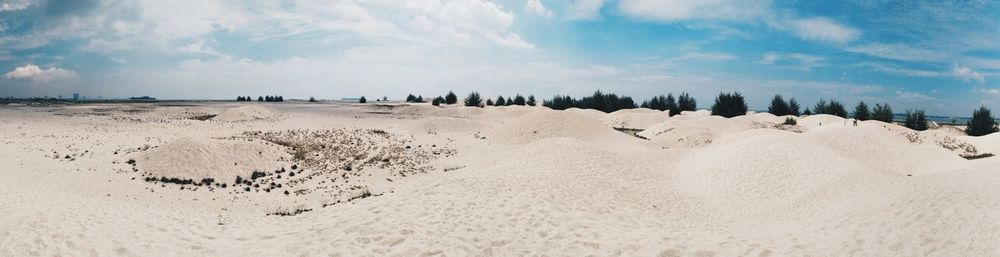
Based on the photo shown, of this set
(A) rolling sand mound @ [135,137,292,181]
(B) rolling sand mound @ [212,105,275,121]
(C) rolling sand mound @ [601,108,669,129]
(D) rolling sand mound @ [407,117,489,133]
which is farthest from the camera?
(C) rolling sand mound @ [601,108,669,129]

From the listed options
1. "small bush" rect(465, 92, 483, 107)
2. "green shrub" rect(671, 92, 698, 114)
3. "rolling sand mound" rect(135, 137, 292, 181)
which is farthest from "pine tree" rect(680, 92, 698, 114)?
"rolling sand mound" rect(135, 137, 292, 181)

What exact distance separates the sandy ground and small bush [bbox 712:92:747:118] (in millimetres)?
26513

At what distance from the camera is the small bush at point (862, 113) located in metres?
45.7

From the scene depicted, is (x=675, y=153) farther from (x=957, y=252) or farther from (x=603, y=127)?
(x=957, y=252)

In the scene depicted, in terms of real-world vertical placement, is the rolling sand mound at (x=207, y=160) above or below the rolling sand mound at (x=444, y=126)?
below

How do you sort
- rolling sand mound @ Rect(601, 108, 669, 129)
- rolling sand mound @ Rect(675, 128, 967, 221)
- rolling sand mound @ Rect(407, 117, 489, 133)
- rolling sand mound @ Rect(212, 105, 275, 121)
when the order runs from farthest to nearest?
rolling sand mound @ Rect(601, 108, 669, 129) < rolling sand mound @ Rect(212, 105, 275, 121) < rolling sand mound @ Rect(407, 117, 489, 133) < rolling sand mound @ Rect(675, 128, 967, 221)

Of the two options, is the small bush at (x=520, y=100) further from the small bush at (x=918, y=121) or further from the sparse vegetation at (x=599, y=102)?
the small bush at (x=918, y=121)

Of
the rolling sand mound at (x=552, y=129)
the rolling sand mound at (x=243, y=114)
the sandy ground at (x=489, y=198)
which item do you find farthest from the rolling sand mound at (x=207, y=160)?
the rolling sand mound at (x=243, y=114)

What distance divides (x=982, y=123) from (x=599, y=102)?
40.5 m

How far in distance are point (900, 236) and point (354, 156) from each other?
19236mm

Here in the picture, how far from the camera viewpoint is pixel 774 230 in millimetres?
10305

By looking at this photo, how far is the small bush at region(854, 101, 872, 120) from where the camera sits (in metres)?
45.7

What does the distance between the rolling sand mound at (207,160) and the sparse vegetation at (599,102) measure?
53854 millimetres

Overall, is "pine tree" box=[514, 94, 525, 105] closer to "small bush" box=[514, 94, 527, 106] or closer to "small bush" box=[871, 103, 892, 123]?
"small bush" box=[514, 94, 527, 106]
